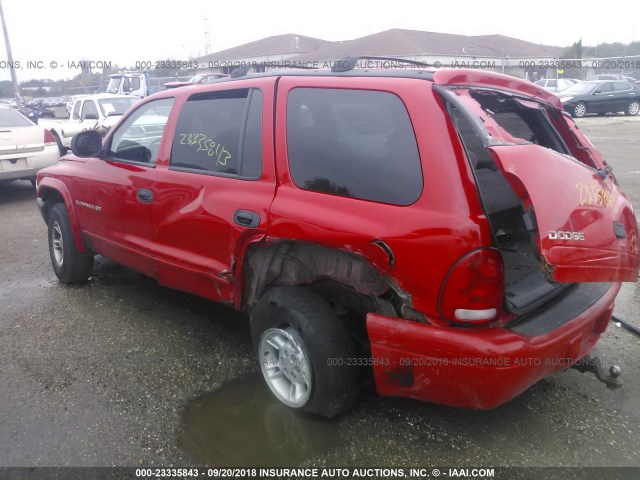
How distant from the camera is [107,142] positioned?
14.2 feet

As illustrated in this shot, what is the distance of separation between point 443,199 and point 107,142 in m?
3.05

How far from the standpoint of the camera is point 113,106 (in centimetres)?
1349

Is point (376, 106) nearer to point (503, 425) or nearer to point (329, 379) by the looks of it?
point (329, 379)

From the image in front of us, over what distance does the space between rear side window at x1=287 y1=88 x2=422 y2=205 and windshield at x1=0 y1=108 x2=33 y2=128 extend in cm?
808

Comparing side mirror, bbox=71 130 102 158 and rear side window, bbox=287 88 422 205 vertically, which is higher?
rear side window, bbox=287 88 422 205

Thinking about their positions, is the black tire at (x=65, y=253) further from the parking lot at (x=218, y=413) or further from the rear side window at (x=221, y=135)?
the rear side window at (x=221, y=135)

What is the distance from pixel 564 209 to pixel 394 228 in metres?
0.69

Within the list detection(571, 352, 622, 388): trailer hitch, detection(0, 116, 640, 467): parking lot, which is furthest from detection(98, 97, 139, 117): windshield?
detection(571, 352, 622, 388): trailer hitch

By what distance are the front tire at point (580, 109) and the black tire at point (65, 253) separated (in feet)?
71.4

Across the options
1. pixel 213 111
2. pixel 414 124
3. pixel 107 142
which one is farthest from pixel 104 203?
pixel 414 124

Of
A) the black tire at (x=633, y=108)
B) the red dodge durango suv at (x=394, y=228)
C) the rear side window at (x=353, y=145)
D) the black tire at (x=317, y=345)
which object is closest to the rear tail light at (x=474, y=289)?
the red dodge durango suv at (x=394, y=228)

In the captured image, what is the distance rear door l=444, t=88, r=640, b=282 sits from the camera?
2184 mm

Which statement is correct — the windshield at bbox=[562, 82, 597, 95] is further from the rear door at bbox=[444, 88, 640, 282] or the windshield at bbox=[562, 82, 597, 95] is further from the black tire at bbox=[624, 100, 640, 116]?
the rear door at bbox=[444, 88, 640, 282]

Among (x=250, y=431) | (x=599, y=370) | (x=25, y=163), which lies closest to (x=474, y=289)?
(x=599, y=370)
